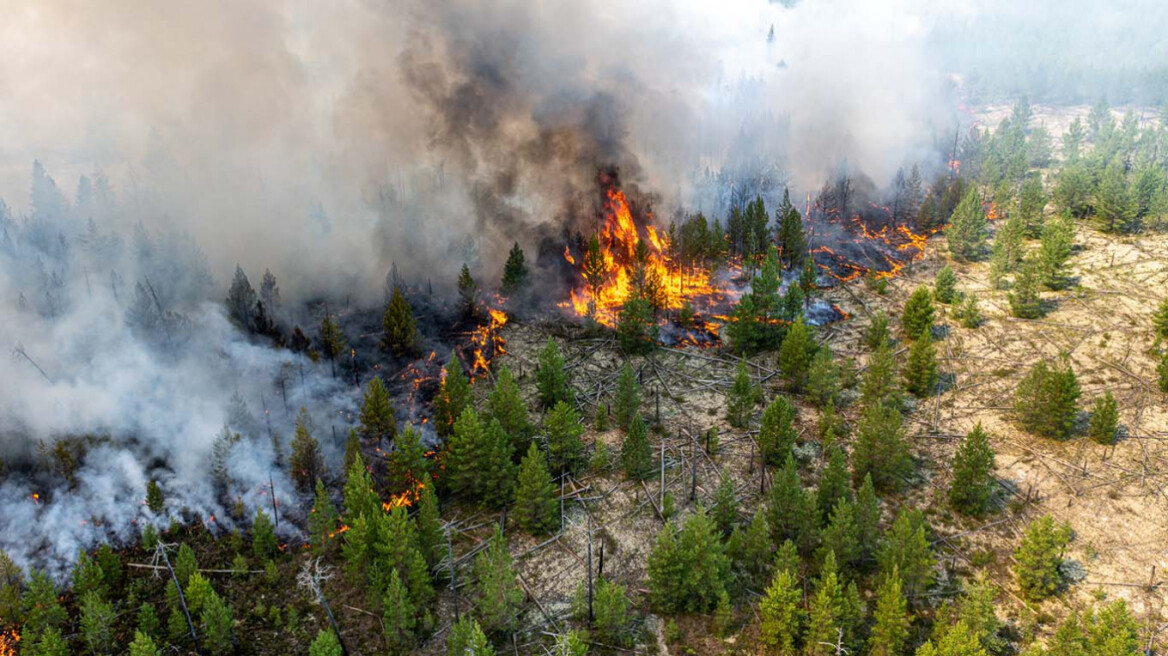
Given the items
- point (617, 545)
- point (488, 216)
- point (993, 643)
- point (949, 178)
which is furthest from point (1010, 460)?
point (949, 178)

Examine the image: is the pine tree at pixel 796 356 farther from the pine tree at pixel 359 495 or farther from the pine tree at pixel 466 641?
the pine tree at pixel 466 641

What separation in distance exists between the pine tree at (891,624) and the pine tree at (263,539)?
5337 centimetres

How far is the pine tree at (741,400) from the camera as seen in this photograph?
87.1 m

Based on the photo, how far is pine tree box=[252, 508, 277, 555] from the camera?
67500mm

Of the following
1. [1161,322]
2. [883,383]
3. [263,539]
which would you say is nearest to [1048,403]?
[883,383]

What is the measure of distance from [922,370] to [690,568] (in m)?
49.3

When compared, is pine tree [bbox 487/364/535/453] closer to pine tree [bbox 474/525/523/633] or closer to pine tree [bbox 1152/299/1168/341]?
pine tree [bbox 474/525/523/633]

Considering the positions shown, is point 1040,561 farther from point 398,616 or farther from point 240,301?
point 240,301

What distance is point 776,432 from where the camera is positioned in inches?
3095

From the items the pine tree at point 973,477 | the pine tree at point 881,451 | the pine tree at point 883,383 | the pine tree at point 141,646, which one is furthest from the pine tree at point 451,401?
the pine tree at point 973,477

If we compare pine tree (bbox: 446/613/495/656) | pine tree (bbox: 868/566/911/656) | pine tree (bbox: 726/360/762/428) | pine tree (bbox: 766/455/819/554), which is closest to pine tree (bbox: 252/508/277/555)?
pine tree (bbox: 446/613/495/656)

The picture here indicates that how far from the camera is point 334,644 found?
54.8 meters

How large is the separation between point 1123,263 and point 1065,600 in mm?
98842

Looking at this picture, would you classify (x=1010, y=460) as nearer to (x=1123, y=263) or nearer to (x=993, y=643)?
(x=993, y=643)
